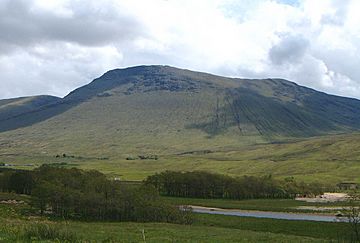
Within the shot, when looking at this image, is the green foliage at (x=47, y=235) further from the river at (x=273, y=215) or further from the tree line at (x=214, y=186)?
the tree line at (x=214, y=186)

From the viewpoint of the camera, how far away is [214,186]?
15938 centimetres

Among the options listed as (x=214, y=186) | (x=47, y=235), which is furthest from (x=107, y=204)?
(x=214, y=186)

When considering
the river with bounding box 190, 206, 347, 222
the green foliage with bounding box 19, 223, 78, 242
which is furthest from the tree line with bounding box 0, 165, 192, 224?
the green foliage with bounding box 19, 223, 78, 242

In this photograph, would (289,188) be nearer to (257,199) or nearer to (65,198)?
(257,199)

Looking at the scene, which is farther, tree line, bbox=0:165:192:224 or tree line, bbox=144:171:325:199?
tree line, bbox=144:171:325:199

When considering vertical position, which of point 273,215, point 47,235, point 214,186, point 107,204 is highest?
point 47,235

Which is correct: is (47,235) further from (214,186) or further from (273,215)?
(214,186)

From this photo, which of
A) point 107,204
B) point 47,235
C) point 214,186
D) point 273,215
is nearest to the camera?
point 47,235

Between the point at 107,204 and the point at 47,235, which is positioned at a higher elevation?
the point at 47,235

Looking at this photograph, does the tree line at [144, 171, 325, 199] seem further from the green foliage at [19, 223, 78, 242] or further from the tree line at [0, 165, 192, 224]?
the green foliage at [19, 223, 78, 242]

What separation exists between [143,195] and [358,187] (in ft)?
404

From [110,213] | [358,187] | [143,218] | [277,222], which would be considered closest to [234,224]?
[277,222]

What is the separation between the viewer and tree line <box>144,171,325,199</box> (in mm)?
158125

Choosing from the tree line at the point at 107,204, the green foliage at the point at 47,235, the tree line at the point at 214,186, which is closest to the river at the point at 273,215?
the tree line at the point at 107,204
